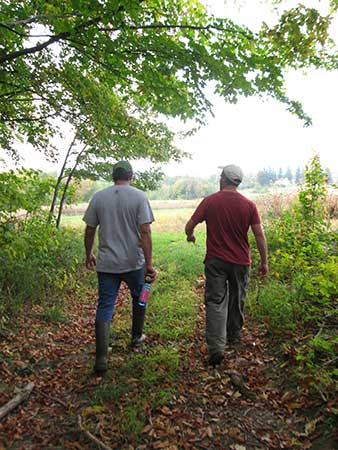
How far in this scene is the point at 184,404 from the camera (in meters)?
2.96

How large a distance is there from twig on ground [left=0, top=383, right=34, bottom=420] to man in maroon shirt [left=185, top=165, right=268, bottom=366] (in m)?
1.94

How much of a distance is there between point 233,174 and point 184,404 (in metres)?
2.52

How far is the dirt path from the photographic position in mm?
2516

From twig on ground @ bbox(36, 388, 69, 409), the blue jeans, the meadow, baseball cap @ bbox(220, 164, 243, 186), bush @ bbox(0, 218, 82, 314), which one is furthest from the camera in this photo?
bush @ bbox(0, 218, 82, 314)

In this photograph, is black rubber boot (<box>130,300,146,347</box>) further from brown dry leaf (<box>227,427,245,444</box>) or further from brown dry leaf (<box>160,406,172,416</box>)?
brown dry leaf (<box>227,427,245,444</box>)

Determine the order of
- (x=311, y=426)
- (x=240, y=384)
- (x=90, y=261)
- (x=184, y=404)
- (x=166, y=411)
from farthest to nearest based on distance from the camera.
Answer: (x=90, y=261) → (x=240, y=384) → (x=184, y=404) → (x=166, y=411) → (x=311, y=426)

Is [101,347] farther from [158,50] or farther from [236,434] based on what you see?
[158,50]

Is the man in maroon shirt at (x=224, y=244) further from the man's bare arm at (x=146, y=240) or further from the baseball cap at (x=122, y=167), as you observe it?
the baseball cap at (x=122, y=167)

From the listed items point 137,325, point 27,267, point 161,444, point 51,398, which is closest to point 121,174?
point 137,325

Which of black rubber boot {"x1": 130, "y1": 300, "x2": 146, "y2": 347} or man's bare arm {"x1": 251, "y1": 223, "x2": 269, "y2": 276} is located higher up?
man's bare arm {"x1": 251, "y1": 223, "x2": 269, "y2": 276}

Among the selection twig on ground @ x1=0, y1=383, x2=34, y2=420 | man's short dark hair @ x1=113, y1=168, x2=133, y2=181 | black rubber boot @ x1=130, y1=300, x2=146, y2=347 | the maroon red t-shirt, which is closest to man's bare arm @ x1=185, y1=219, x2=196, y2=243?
the maroon red t-shirt

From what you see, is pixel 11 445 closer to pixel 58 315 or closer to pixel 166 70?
pixel 58 315

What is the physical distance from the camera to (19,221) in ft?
15.8

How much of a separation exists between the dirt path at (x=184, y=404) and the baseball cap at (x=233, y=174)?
212 centimetres
